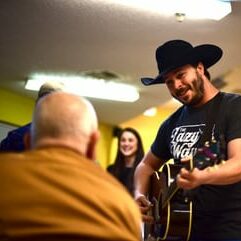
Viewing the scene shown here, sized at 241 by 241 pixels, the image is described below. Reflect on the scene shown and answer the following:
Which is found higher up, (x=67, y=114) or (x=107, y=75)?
(x=107, y=75)

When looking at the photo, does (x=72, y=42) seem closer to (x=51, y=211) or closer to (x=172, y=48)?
(x=172, y=48)

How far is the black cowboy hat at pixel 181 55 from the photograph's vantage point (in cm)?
230

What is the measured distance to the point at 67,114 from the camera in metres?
1.21

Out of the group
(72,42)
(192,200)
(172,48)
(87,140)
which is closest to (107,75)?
(72,42)

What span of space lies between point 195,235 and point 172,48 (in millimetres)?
779

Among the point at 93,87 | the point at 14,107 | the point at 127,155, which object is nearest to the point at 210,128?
the point at 127,155

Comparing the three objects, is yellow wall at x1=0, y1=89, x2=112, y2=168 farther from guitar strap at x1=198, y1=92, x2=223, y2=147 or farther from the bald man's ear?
the bald man's ear

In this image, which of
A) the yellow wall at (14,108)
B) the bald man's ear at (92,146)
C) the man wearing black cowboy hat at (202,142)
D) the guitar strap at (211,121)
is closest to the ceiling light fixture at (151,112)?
the yellow wall at (14,108)

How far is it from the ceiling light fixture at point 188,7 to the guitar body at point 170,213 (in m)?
1.32

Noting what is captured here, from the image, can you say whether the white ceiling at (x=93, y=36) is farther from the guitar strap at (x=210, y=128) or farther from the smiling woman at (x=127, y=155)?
the guitar strap at (x=210, y=128)

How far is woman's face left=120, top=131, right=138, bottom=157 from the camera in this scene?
4.64 m

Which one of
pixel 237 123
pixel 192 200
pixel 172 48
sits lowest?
pixel 192 200

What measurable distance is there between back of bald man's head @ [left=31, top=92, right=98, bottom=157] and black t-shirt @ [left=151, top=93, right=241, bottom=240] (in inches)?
35.1

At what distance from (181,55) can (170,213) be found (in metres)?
0.63
